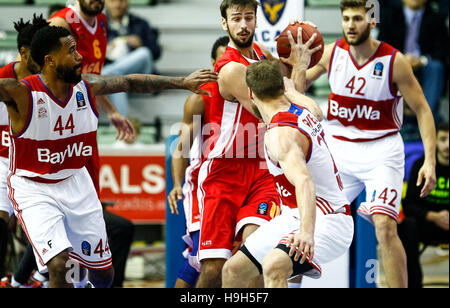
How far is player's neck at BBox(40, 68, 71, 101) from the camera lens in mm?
5781

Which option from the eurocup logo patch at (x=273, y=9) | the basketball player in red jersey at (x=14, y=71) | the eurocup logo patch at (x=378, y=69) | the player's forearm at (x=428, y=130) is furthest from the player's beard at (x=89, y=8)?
the player's forearm at (x=428, y=130)

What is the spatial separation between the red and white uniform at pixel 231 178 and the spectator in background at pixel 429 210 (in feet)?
7.36

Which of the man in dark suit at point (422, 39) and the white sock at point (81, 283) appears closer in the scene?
the white sock at point (81, 283)

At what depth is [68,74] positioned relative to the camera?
5734 mm

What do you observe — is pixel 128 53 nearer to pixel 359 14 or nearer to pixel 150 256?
pixel 150 256

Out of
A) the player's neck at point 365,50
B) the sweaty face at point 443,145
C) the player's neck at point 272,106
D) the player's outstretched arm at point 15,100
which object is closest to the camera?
the player's neck at point 272,106

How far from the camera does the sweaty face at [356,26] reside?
21.8 ft

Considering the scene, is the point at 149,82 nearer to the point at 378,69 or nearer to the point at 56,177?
the point at 56,177

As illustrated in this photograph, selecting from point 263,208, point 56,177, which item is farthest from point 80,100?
point 263,208

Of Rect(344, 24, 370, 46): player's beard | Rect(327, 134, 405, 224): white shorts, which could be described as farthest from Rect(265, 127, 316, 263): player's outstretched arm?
Rect(344, 24, 370, 46): player's beard

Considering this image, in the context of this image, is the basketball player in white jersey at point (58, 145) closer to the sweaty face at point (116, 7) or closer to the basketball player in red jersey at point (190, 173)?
the basketball player in red jersey at point (190, 173)

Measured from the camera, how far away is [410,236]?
7.96 metres

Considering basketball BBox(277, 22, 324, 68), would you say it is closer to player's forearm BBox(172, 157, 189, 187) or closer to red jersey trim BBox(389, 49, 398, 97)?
red jersey trim BBox(389, 49, 398, 97)
